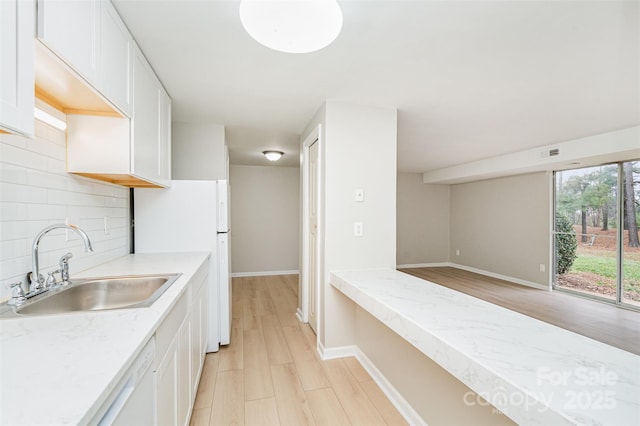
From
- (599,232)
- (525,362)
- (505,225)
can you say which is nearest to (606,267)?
(599,232)

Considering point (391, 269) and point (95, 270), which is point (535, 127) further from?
point (95, 270)

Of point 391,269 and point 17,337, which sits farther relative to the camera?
point 391,269

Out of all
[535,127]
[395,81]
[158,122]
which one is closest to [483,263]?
[535,127]

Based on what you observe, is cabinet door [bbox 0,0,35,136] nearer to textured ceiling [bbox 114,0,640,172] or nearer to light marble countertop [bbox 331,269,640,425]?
textured ceiling [bbox 114,0,640,172]

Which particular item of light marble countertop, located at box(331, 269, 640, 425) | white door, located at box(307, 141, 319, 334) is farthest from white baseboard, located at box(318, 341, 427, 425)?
light marble countertop, located at box(331, 269, 640, 425)

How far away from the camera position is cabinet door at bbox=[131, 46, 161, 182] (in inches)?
65.1

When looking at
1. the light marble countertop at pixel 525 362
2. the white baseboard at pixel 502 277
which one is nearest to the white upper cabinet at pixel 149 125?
the light marble countertop at pixel 525 362

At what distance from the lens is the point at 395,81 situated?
2109mm

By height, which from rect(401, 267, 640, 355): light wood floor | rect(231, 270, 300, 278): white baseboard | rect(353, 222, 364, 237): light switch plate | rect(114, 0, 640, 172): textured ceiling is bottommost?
rect(401, 267, 640, 355): light wood floor

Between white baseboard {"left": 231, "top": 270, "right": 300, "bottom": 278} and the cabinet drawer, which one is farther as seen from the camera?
white baseboard {"left": 231, "top": 270, "right": 300, "bottom": 278}

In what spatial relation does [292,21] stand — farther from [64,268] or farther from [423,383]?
[423,383]

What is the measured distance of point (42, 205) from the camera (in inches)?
55.2

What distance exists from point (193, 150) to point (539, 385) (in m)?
3.33

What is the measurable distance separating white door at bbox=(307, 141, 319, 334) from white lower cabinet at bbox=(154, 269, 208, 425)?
1146 millimetres
